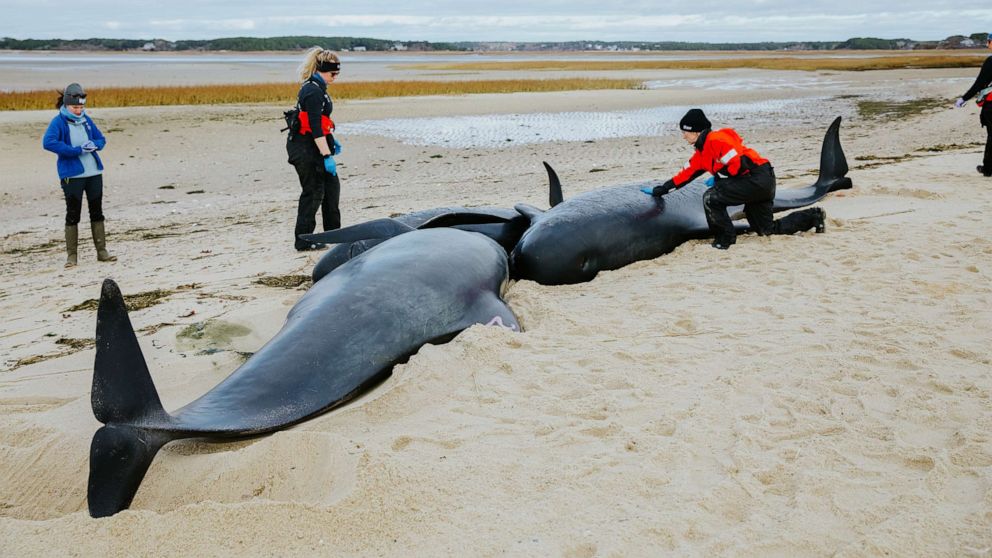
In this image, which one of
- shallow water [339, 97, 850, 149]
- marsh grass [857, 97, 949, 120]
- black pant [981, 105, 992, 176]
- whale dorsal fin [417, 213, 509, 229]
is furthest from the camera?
marsh grass [857, 97, 949, 120]

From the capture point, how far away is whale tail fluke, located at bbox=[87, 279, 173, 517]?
320 centimetres

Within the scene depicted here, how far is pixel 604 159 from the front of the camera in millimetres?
17875

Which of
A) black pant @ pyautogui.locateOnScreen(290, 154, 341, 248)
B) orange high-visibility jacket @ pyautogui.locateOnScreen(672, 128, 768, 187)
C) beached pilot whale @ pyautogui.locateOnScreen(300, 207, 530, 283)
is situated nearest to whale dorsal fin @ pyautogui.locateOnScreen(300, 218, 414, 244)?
beached pilot whale @ pyautogui.locateOnScreen(300, 207, 530, 283)

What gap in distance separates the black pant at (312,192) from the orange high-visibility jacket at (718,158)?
12.9 ft

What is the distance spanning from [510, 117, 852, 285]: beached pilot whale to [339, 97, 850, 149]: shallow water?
13.4 meters

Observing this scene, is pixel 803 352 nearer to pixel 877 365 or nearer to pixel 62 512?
pixel 877 365

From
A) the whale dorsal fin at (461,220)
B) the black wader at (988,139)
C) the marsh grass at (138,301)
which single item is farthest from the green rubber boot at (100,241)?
the black wader at (988,139)

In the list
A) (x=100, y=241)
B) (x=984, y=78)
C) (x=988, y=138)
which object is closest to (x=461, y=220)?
(x=100, y=241)

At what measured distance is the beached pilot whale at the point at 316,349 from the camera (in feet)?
10.8

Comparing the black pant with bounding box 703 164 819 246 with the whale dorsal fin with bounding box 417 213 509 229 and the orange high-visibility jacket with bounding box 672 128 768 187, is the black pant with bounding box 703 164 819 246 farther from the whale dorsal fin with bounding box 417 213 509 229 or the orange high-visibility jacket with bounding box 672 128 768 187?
the whale dorsal fin with bounding box 417 213 509 229

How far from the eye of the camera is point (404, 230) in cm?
681

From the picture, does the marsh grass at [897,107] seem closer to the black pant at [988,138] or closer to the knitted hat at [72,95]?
the black pant at [988,138]

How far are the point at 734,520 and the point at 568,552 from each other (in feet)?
2.28

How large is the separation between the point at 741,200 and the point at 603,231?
1.75 meters
